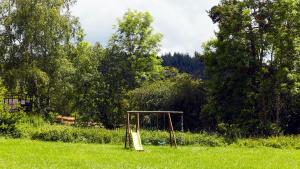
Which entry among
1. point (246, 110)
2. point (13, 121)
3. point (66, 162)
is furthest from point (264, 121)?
point (66, 162)

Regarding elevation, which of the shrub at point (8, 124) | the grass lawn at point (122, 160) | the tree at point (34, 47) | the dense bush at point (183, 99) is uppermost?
the tree at point (34, 47)

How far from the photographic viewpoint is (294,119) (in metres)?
33.7

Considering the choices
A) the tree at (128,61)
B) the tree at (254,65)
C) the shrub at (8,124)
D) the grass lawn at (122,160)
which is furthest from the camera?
the tree at (128,61)

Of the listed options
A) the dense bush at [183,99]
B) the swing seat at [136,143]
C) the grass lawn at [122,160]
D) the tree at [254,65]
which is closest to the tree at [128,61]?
the dense bush at [183,99]

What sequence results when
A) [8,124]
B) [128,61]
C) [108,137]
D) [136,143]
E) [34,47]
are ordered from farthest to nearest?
[128,61] → [34,47] → [8,124] → [108,137] → [136,143]

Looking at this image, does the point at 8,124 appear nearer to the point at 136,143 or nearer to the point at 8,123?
the point at 8,123

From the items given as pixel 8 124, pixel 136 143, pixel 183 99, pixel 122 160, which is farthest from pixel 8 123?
pixel 183 99

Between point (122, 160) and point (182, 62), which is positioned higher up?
point (182, 62)

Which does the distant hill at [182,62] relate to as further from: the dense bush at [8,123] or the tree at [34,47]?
the dense bush at [8,123]

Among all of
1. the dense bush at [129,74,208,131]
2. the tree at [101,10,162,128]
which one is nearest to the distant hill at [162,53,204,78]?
the tree at [101,10,162,128]

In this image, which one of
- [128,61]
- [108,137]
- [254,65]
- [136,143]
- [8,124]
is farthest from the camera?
[128,61]

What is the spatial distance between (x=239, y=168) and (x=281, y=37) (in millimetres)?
18395

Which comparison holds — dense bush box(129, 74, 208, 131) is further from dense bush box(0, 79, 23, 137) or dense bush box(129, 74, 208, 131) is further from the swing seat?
the swing seat

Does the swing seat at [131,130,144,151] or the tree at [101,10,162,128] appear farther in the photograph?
the tree at [101,10,162,128]
